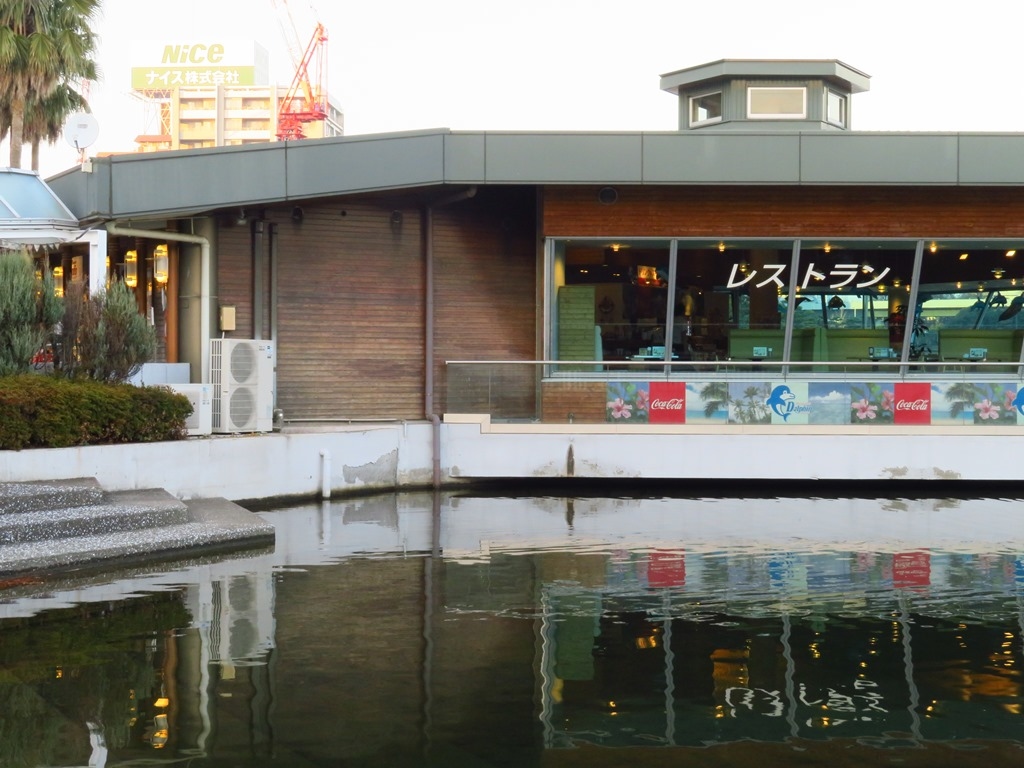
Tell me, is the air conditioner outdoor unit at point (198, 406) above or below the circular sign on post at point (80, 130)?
below

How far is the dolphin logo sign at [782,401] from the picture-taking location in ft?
62.9

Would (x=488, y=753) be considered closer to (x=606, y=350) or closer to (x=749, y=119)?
(x=606, y=350)

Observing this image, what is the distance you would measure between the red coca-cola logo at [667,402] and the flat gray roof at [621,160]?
10.4 feet

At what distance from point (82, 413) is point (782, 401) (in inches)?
411

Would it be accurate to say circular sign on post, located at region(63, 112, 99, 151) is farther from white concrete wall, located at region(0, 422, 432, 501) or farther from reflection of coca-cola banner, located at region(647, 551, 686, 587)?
reflection of coca-cola banner, located at region(647, 551, 686, 587)

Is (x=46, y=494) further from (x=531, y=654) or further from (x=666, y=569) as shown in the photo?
(x=531, y=654)

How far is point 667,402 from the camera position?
19312 mm

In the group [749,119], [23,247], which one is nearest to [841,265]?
[749,119]

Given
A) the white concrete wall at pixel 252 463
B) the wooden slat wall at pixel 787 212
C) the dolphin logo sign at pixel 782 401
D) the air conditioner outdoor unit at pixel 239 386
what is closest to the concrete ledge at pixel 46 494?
the white concrete wall at pixel 252 463

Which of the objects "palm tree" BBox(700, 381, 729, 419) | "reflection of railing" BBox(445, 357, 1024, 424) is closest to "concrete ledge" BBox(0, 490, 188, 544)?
"reflection of railing" BBox(445, 357, 1024, 424)

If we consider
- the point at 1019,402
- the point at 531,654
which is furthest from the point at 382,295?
the point at 531,654

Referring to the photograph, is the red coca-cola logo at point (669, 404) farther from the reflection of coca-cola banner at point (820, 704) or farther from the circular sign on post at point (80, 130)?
the reflection of coca-cola banner at point (820, 704)

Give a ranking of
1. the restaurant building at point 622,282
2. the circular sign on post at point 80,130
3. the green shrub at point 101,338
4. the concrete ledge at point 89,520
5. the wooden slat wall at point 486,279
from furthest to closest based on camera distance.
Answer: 1. the wooden slat wall at point 486,279
2. the restaurant building at point 622,282
3. the circular sign on post at point 80,130
4. the green shrub at point 101,338
5. the concrete ledge at point 89,520

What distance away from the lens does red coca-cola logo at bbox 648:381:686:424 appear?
63.2 ft
